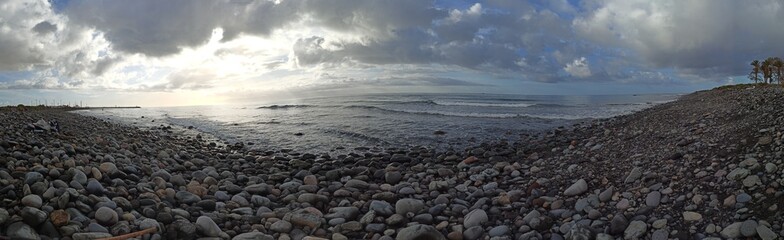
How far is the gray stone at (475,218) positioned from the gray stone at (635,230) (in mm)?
1674

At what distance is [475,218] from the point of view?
18.1 ft

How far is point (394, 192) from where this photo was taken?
7352 mm

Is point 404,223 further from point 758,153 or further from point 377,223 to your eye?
point 758,153

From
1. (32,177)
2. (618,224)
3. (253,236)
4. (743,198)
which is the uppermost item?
(32,177)

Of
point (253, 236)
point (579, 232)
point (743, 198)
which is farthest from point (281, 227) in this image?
point (743, 198)

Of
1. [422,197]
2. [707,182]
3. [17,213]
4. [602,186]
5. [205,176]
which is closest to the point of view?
[17,213]

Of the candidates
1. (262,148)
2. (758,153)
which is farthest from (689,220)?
(262,148)

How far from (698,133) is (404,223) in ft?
20.2

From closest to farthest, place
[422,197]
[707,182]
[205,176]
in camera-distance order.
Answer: [707,182] < [422,197] < [205,176]

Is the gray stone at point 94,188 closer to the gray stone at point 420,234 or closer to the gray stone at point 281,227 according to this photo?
the gray stone at point 281,227

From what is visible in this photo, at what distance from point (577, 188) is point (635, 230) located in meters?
1.67

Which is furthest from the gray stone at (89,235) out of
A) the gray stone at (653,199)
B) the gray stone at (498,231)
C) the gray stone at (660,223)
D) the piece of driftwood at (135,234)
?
the gray stone at (653,199)

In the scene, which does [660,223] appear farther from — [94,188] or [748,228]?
[94,188]

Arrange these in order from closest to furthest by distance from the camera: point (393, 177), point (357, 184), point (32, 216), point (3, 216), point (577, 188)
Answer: point (3, 216), point (32, 216), point (577, 188), point (357, 184), point (393, 177)
